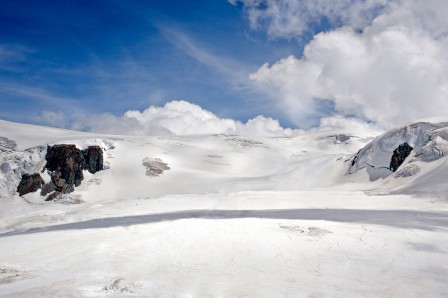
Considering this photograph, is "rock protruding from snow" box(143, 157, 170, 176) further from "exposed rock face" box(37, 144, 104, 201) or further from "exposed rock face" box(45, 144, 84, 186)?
"exposed rock face" box(45, 144, 84, 186)

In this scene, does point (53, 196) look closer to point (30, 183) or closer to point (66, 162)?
point (30, 183)

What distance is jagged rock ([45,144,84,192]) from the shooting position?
2702 inches

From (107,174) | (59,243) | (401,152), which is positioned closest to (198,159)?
(107,174)

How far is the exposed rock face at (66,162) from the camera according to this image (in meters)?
69.1

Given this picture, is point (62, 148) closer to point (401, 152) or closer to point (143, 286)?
point (401, 152)

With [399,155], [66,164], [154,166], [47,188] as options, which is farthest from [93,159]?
[399,155]

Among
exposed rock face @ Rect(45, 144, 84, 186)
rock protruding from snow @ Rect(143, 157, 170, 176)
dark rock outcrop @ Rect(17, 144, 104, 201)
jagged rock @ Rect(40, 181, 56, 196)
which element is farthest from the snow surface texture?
exposed rock face @ Rect(45, 144, 84, 186)

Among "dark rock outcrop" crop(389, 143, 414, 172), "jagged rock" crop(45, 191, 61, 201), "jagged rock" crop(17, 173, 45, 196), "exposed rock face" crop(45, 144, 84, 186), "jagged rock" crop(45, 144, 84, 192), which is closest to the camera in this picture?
"dark rock outcrop" crop(389, 143, 414, 172)

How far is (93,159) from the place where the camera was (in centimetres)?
7475

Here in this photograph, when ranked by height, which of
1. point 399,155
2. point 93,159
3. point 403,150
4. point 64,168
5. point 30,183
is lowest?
point 30,183

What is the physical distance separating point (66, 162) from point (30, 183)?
7.03 m

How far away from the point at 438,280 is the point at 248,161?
280 ft

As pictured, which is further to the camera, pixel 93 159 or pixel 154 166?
pixel 154 166

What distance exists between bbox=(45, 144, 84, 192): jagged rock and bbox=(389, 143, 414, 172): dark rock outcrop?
52588 mm
